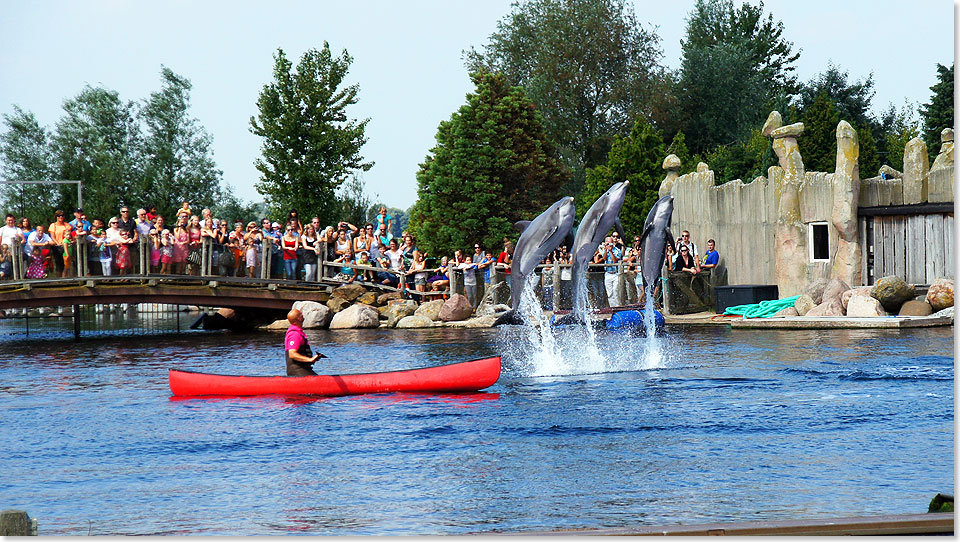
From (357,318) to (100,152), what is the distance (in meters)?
28.4

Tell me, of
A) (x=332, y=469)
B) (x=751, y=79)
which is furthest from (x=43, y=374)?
(x=751, y=79)

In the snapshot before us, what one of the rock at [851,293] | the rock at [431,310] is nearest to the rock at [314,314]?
the rock at [431,310]

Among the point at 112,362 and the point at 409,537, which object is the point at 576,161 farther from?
the point at 409,537

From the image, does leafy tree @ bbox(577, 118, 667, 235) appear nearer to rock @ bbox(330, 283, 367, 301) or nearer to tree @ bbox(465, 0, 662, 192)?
tree @ bbox(465, 0, 662, 192)

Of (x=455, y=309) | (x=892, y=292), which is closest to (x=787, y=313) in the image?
(x=892, y=292)

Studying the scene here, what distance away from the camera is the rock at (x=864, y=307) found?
25.4 m

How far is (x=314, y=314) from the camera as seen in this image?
31.5 metres

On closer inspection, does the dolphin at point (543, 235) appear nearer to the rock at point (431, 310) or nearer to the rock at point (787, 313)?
the rock at point (787, 313)

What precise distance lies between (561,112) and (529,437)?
47961mm

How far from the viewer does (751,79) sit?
200 ft

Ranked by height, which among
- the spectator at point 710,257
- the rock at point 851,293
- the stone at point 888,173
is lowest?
the rock at point 851,293

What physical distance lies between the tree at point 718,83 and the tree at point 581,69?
2665 millimetres

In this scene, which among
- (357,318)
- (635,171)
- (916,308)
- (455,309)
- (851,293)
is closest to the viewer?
(916,308)

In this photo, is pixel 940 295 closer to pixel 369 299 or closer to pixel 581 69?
pixel 369 299
